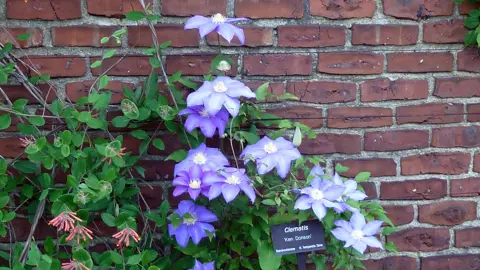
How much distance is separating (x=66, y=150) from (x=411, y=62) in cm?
109

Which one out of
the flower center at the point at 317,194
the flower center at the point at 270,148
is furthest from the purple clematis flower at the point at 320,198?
the flower center at the point at 270,148

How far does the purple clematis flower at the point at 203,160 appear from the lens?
1.54 meters

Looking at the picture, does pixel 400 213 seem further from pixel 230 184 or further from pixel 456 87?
pixel 230 184

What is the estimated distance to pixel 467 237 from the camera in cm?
190

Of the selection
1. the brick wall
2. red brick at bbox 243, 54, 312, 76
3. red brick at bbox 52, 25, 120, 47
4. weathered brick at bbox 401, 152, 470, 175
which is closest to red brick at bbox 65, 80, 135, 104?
the brick wall

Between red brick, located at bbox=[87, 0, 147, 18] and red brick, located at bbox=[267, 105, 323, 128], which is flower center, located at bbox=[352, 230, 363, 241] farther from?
red brick, located at bbox=[87, 0, 147, 18]

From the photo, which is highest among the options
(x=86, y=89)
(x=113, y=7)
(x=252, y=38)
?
(x=113, y=7)

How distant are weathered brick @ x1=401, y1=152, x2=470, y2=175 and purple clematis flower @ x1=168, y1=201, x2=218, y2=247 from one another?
2.25 feet

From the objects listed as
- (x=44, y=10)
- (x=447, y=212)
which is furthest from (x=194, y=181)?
(x=447, y=212)

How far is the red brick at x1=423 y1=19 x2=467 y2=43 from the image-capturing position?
1788 millimetres

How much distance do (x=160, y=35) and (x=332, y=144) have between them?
25.4 inches

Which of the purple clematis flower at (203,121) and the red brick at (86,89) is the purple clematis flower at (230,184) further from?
the red brick at (86,89)

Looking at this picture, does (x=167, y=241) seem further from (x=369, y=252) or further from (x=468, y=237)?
(x=468, y=237)

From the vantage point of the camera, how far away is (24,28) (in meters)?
1.68
